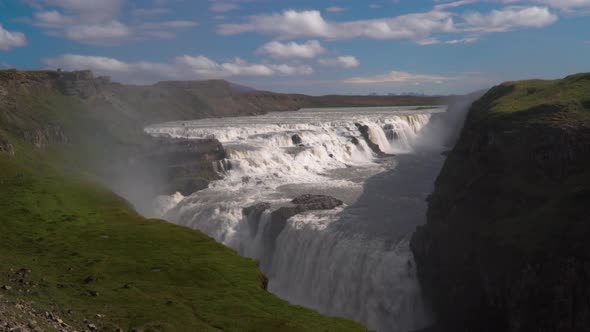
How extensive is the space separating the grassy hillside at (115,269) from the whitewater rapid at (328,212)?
327 inches

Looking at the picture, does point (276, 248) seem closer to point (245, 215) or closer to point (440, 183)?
point (245, 215)

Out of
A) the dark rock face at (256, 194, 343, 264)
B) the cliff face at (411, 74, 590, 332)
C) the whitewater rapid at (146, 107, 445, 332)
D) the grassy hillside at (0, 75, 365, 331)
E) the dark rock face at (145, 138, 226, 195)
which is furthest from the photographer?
the dark rock face at (145, 138, 226, 195)

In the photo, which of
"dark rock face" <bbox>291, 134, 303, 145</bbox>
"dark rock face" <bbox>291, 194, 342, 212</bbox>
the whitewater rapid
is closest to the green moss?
the whitewater rapid

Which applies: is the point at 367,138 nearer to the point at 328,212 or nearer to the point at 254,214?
the point at 254,214

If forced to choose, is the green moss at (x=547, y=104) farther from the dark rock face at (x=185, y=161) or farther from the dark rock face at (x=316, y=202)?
the dark rock face at (x=185, y=161)

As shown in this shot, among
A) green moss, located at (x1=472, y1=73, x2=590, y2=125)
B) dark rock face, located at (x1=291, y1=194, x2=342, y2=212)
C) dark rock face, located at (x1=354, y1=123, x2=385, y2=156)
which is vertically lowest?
dark rock face, located at (x1=291, y1=194, x2=342, y2=212)

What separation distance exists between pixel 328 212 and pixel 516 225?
1772 cm

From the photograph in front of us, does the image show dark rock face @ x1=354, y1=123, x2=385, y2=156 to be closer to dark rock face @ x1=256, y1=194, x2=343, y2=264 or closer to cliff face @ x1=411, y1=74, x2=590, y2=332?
dark rock face @ x1=256, y1=194, x2=343, y2=264

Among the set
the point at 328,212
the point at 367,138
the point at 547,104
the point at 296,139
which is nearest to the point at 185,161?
the point at 296,139

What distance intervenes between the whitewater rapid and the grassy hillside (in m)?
8.30

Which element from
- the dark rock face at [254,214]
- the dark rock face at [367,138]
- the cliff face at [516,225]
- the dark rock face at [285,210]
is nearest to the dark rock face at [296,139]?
the dark rock face at [367,138]

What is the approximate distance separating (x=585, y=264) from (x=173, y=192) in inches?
1629

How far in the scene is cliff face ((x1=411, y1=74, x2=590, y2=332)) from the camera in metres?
21.0

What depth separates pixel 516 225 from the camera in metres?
24.5
